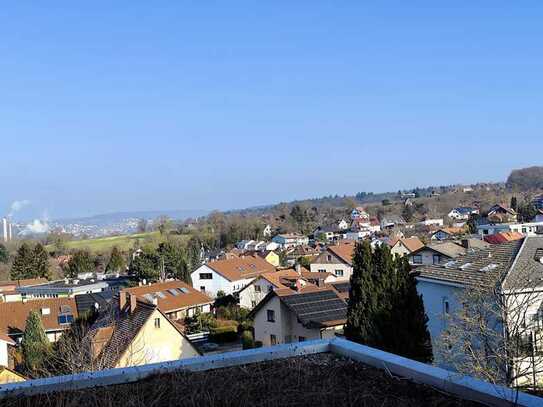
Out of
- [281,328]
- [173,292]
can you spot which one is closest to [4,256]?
[173,292]

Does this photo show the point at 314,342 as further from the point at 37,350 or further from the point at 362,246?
the point at 37,350

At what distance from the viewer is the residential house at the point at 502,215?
73625 millimetres

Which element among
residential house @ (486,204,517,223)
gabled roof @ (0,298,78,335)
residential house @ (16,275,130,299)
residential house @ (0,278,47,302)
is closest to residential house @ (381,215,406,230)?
residential house @ (486,204,517,223)

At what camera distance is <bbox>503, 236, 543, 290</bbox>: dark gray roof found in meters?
14.4

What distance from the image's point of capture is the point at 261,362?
13.5 feet

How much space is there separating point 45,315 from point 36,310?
1.82m

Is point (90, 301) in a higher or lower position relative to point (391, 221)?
lower

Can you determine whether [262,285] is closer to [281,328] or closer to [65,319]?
[65,319]

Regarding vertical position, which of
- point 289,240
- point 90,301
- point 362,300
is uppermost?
point 362,300

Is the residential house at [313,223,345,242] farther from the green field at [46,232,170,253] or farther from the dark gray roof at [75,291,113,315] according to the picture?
the dark gray roof at [75,291,113,315]

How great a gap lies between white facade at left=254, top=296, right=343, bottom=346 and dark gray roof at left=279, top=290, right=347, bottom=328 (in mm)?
291

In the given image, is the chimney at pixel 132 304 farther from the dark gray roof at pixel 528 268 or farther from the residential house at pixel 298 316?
the dark gray roof at pixel 528 268

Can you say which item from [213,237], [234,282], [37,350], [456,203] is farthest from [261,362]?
[456,203]

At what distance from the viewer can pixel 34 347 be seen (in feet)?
74.5
